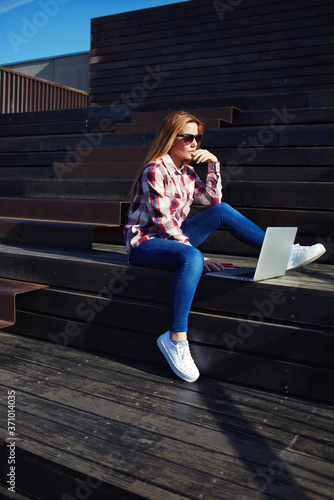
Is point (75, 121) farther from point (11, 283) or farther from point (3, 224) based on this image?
point (11, 283)

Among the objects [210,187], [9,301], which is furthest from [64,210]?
[210,187]

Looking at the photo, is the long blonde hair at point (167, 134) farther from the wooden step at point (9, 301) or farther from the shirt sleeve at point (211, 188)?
the wooden step at point (9, 301)

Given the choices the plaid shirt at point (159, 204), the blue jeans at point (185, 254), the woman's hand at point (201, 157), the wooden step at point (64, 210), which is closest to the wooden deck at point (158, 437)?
the blue jeans at point (185, 254)

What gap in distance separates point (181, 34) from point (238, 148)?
342 cm

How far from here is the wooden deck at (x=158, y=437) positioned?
1271mm

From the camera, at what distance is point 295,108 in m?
3.58

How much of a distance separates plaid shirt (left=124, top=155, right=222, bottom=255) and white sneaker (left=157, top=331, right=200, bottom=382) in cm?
45

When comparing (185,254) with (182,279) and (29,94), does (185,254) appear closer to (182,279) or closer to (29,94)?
(182,279)

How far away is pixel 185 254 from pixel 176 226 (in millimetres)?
197

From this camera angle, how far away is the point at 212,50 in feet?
18.9

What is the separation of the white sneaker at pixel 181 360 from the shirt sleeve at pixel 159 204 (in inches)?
17.7

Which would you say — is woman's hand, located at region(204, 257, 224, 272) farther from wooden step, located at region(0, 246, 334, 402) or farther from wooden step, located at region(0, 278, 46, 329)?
wooden step, located at region(0, 278, 46, 329)

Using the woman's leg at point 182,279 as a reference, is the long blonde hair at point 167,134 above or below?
above

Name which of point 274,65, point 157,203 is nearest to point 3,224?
point 157,203
